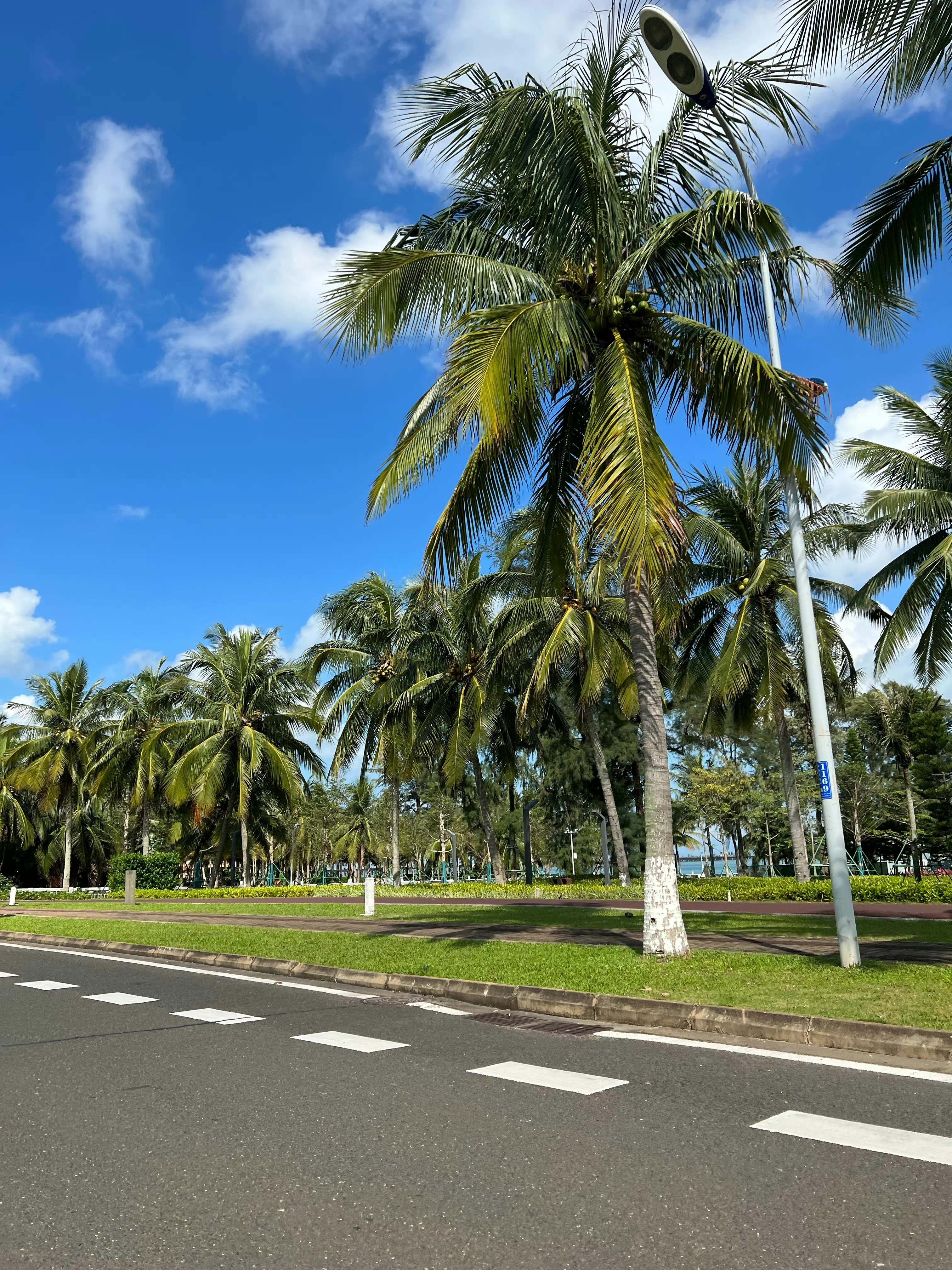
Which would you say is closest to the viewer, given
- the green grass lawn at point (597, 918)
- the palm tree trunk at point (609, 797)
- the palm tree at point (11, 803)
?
the green grass lawn at point (597, 918)

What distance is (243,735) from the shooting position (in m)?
39.6

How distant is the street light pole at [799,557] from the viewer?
28.5 feet

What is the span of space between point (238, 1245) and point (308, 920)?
17418 mm

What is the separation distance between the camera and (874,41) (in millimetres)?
8586

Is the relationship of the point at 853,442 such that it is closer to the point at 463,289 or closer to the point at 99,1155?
the point at 463,289

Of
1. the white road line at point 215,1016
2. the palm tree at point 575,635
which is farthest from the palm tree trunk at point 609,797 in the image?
the white road line at point 215,1016

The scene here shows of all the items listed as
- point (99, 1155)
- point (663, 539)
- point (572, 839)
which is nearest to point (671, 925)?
point (663, 539)

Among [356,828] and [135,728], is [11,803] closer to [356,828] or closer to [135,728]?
[135,728]

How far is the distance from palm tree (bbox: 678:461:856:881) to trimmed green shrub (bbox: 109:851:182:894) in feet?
86.6

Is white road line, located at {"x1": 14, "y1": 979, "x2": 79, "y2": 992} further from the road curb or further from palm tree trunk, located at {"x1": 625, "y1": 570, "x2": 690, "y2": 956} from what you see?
palm tree trunk, located at {"x1": 625, "y1": 570, "x2": 690, "y2": 956}

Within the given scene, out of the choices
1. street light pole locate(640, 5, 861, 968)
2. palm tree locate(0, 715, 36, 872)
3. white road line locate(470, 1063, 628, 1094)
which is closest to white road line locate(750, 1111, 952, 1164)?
white road line locate(470, 1063, 628, 1094)

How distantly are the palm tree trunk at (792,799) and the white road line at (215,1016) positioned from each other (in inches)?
753

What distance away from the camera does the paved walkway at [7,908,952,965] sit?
35.2 ft

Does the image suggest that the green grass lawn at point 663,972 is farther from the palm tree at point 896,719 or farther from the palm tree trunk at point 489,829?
the palm tree at point 896,719
